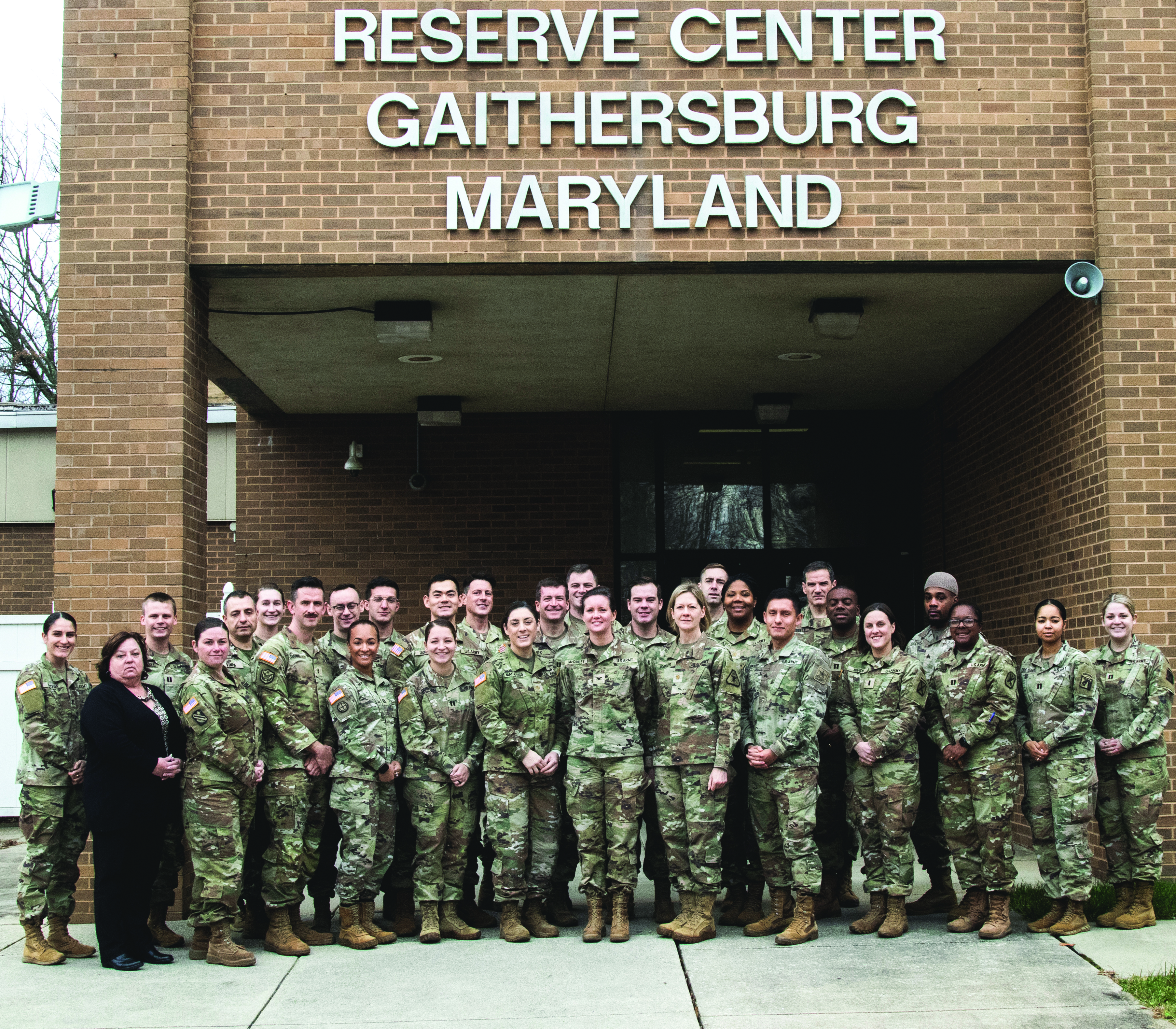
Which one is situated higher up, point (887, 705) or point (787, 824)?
point (887, 705)

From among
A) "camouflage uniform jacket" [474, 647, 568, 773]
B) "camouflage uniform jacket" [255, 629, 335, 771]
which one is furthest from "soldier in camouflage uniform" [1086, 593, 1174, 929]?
"camouflage uniform jacket" [255, 629, 335, 771]

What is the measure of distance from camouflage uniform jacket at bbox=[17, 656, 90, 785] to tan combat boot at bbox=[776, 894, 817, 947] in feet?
12.8

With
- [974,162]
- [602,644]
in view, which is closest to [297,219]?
[602,644]

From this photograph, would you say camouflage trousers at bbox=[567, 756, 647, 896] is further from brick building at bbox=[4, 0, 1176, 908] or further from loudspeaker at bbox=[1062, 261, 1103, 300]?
loudspeaker at bbox=[1062, 261, 1103, 300]

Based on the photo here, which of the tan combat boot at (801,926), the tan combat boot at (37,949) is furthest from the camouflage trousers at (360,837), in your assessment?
the tan combat boot at (801,926)

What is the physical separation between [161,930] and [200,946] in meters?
0.52

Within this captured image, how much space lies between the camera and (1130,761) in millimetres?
6961

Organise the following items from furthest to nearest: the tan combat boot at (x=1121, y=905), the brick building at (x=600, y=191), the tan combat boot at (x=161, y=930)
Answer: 1. the brick building at (x=600, y=191)
2. the tan combat boot at (x=161, y=930)
3. the tan combat boot at (x=1121, y=905)

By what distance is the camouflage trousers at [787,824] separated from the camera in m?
6.73

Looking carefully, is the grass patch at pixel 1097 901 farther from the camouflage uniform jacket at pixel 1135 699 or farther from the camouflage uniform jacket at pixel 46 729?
the camouflage uniform jacket at pixel 46 729

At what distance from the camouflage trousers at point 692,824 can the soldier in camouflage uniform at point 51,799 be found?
3.16 meters

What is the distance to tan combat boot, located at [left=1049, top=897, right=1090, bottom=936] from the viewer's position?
6711 mm

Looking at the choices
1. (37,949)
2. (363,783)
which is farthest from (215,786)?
(37,949)

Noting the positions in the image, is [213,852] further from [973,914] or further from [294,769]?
[973,914]
